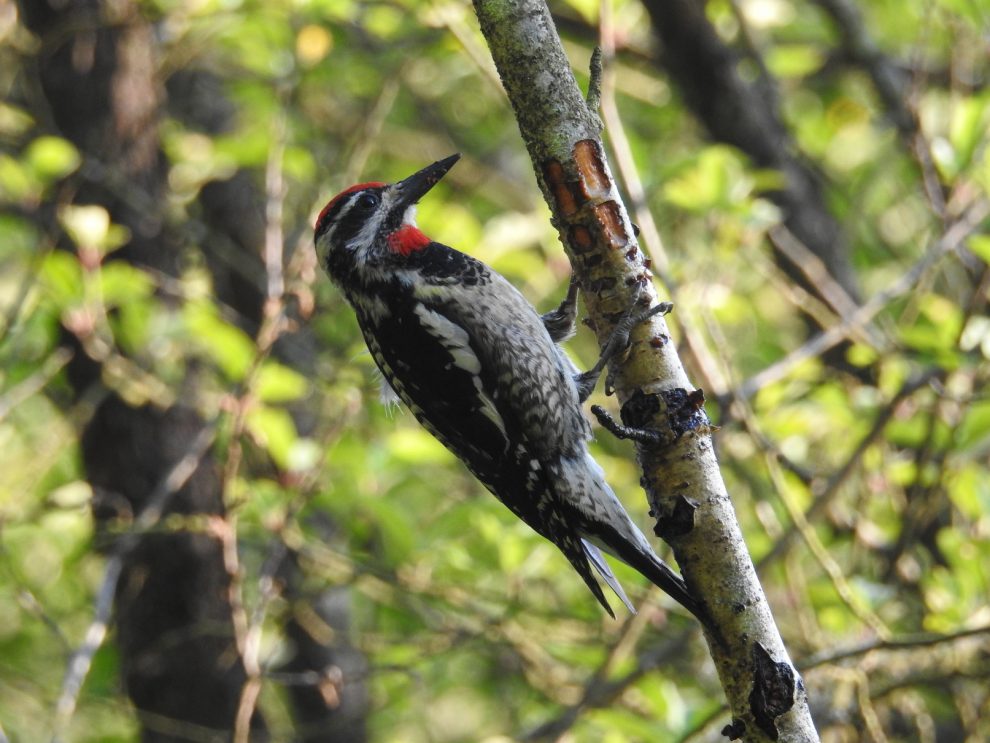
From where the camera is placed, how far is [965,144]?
12.5ft

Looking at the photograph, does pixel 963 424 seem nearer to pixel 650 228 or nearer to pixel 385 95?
pixel 650 228

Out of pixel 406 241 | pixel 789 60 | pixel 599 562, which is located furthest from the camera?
pixel 789 60

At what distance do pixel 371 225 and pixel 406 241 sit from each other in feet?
0.49

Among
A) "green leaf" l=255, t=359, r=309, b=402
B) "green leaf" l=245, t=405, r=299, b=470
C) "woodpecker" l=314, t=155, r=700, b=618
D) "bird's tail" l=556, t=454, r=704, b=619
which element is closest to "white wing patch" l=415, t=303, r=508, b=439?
"woodpecker" l=314, t=155, r=700, b=618

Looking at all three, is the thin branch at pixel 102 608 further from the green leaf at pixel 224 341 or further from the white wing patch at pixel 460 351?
the white wing patch at pixel 460 351

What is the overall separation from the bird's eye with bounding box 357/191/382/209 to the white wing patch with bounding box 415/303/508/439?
1.60ft

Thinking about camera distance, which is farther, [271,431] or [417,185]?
[271,431]

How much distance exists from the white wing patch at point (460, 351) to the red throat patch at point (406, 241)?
0.99ft

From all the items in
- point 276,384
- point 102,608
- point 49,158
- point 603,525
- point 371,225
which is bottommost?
point 102,608

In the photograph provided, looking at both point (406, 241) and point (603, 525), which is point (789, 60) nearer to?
point (406, 241)

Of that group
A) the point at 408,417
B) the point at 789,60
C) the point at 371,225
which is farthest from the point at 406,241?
the point at 408,417

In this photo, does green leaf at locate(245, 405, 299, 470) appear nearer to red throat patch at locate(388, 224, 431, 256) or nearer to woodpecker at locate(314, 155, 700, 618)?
woodpecker at locate(314, 155, 700, 618)

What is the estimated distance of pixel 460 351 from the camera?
3.50m

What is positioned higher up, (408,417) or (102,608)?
(102,608)
